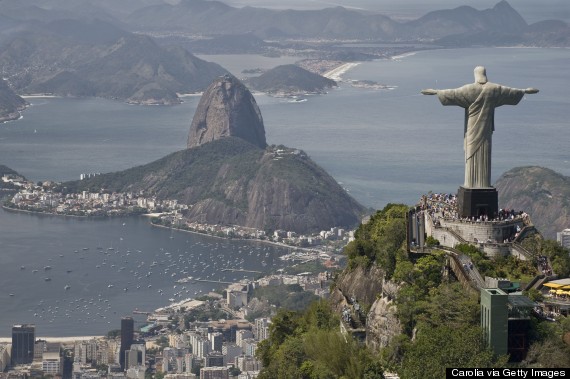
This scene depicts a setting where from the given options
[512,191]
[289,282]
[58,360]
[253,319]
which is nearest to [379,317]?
[58,360]

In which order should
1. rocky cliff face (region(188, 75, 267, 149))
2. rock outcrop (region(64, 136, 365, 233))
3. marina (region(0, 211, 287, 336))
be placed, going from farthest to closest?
rocky cliff face (region(188, 75, 267, 149)) → rock outcrop (region(64, 136, 365, 233)) → marina (region(0, 211, 287, 336))

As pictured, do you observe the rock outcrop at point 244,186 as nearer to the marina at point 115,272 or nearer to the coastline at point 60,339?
the marina at point 115,272

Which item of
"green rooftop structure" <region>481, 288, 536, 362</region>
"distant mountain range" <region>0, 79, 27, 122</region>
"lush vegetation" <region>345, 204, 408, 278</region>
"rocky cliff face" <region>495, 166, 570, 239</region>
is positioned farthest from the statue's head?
"distant mountain range" <region>0, 79, 27, 122</region>

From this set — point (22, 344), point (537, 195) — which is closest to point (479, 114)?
point (22, 344)

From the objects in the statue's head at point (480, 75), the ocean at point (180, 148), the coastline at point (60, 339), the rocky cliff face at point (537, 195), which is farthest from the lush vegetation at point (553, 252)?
the rocky cliff face at point (537, 195)

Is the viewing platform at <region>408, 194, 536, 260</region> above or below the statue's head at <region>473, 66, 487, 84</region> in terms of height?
below

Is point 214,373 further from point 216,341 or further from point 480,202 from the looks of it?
point 480,202

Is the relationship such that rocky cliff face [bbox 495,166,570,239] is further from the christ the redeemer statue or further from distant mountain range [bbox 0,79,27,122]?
distant mountain range [bbox 0,79,27,122]
